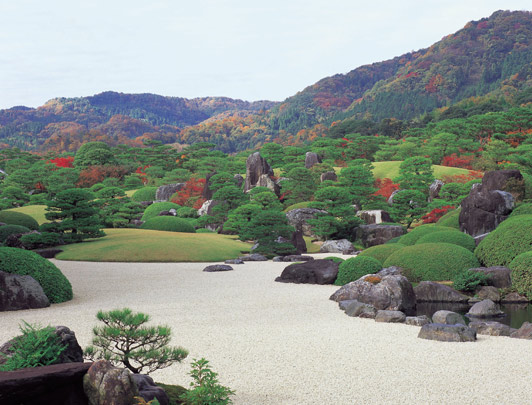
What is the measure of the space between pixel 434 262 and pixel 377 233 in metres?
10.8

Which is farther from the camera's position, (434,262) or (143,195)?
(143,195)

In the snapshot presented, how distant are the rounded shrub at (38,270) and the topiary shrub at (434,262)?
7.92 m

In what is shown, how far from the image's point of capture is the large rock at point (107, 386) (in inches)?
136

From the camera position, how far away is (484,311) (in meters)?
9.30

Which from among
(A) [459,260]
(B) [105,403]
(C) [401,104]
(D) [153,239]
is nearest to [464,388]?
(B) [105,403]

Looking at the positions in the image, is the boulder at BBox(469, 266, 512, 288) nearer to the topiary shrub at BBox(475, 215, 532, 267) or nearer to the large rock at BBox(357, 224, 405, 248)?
the topiary shrub at BBox(475, 215, 532, 267)

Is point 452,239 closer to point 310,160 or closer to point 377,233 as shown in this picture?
point 377,233

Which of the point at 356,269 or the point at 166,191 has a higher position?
the point at 166,191

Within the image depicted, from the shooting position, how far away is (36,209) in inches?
1243

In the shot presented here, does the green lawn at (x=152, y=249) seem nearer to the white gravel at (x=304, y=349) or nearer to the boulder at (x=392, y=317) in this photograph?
the white gravel at (x=304, y=349)

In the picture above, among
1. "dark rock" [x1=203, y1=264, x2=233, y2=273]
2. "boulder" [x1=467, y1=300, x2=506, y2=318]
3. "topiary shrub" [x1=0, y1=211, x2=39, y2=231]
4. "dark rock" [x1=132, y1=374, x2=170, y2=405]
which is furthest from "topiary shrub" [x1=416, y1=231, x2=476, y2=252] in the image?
"topiary shrub" [x1=0, y1=211, x2=39, y2=231]

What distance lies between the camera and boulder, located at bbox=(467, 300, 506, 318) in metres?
9.25

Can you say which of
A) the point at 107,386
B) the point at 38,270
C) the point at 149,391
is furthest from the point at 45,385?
the point at 38,270

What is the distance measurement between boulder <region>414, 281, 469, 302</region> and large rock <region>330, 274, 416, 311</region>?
1.04 meters
